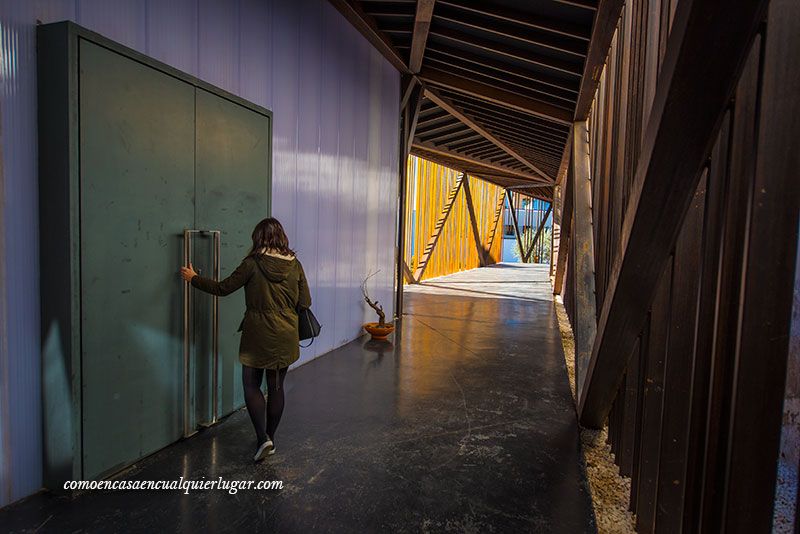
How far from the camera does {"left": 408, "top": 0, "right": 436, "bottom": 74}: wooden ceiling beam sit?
516 cm

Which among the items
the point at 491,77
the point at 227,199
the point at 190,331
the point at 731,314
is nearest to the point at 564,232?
the point at 491,77

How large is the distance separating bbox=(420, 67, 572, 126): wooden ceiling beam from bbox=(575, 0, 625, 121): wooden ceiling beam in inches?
33.8

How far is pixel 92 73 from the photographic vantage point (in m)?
2.55

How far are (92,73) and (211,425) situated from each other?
7.88ft

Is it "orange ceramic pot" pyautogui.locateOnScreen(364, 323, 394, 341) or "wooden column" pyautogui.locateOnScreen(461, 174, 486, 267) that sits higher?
"wooden column" pyautogui.locateOnScreen(461, 174, 486, 267)

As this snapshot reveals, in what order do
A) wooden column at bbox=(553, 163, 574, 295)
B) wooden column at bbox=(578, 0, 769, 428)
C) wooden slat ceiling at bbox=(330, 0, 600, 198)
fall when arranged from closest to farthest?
wooden column at bbox=(578, 0, 769, 428) < wooden slat ceiling at bbox=(330, 0, 600, 198) < wooden column at bbox=(553, 163, 574, 295)

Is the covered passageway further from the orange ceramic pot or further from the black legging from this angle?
the orange ceramic pot

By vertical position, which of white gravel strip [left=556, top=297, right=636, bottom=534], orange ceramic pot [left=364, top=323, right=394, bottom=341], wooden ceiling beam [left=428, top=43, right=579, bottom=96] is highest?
wooden ceiling beam [left=428, top=43, right=579, bottom=96]

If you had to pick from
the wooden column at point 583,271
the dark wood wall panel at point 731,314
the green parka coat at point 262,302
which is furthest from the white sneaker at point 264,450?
the wooden column at point 583,271

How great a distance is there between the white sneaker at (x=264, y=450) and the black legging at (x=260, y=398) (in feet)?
0.09

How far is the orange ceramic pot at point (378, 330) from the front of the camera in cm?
662

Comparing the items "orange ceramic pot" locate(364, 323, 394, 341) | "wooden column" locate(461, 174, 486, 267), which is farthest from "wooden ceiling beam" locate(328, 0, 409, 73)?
"wooden column" locate(461, 174, 486, 267)

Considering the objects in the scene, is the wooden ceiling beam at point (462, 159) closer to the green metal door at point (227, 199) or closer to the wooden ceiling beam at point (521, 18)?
the wooden ceiling beam at point (521, 18)

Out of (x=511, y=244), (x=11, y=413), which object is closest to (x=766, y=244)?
(x=11, y=413)
